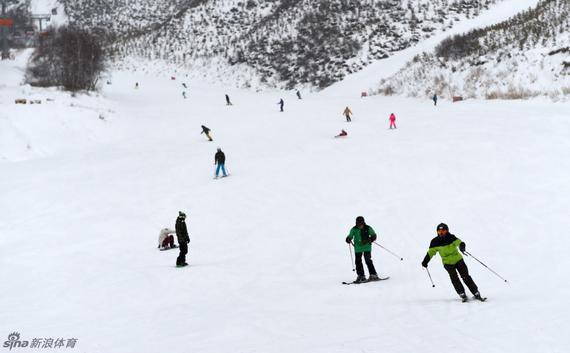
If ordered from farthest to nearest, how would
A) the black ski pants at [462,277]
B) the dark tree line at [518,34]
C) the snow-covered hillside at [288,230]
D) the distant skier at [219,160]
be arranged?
the dark tree line at [518,34] → the distant skier at [219,160] → the black ski pants at [462,277] → the snow-covered hillside at [288,230]

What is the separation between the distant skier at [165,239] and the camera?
14.4 meters

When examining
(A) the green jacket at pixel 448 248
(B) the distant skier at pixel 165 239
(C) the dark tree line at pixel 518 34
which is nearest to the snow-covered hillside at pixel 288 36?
(C) the dark tree line at pixel 518 34

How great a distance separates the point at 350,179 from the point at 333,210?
10.8 feet

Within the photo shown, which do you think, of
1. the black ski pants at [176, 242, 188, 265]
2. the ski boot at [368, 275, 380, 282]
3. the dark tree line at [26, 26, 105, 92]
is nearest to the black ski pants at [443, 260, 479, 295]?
the ski boot at [368, 275, 380, 282]

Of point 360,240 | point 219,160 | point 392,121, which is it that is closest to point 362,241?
point 360,240

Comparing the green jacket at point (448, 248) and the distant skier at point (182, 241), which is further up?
the green jacket at point (448, 248)

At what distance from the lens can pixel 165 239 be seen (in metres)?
14.5

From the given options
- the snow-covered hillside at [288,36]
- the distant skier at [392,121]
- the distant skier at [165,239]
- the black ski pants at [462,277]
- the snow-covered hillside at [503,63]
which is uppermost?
the snow-covered hillside at [288,36]

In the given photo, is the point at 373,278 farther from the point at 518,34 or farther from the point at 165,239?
the point at 518,34

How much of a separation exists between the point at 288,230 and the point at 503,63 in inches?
969

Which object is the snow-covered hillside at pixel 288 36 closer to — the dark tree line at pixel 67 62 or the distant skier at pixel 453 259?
the dark tree line at pixel 67 62

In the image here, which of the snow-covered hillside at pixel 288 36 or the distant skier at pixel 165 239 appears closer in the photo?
the distant skier at pixel 165 239

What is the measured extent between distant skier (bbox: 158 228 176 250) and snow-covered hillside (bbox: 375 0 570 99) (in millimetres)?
20830

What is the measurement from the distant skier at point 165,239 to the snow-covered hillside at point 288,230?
0.52m
